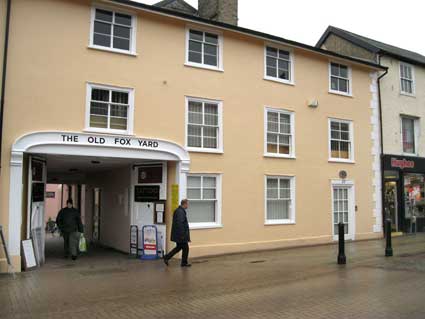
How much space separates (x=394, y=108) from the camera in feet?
66.6

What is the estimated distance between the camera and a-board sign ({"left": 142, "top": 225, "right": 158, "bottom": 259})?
1382 centimetres

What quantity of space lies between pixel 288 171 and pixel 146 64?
6.46m

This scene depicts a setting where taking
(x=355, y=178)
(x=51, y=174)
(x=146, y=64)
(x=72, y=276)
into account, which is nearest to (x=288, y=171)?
(x=355, y=178)

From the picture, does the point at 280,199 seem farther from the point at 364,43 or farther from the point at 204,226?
the point at 364,43

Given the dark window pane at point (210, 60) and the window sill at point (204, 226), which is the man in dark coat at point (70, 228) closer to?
the window sill at point (204, 226)

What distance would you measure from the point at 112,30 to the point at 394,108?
1330 cm

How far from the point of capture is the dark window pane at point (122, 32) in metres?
13.5

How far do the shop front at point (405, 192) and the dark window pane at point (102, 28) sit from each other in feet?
41.9

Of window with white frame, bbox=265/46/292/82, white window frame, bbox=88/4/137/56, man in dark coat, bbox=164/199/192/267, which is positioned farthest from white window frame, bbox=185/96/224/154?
man in dark coat, bbox=164/199/192/267

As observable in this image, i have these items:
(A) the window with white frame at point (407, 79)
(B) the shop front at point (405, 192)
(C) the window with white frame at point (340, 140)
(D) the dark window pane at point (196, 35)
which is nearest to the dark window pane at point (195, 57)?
(D) the dark window pane at point (196, 35)

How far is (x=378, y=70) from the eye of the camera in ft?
64.5

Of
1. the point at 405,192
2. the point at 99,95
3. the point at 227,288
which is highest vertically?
the point at 99,95

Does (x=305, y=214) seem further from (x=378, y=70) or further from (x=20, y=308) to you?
(x=20, y=308)

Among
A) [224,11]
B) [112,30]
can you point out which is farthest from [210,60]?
[112,30]
